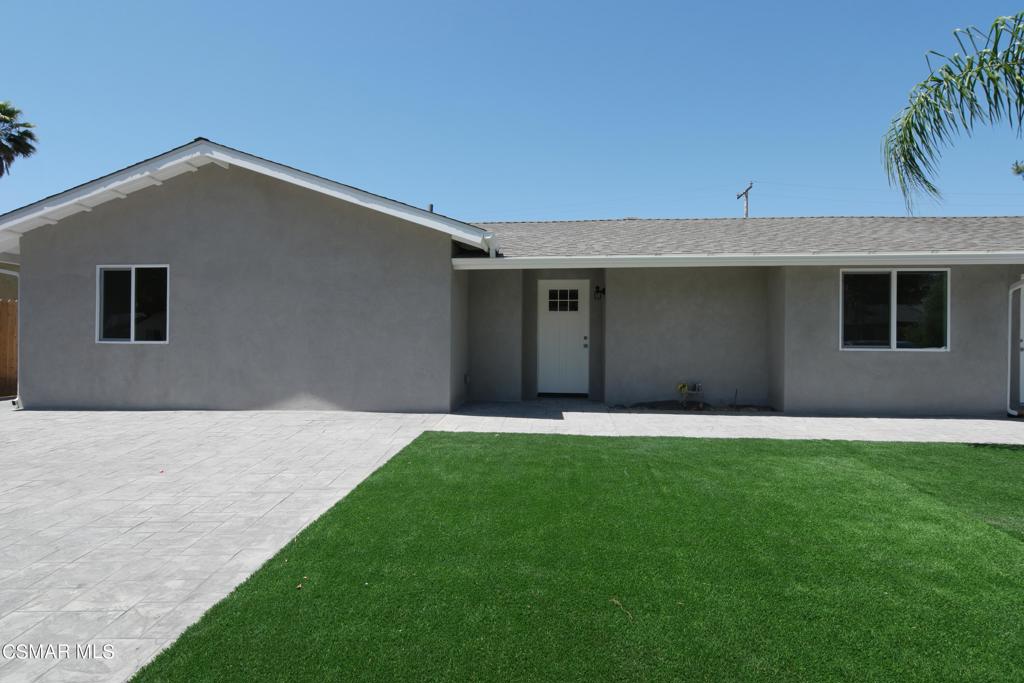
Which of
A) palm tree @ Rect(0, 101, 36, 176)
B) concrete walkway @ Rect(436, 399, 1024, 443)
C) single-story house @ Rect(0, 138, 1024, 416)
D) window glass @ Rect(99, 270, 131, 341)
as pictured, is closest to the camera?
concrete walkway @ Rect(436, 399, 1024, 443)

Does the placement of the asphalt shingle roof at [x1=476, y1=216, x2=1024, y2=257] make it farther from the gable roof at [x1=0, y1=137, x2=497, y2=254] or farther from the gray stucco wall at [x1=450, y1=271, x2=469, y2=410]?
the gable roof at [x1=0, y1=137, x2=497, y2=254]

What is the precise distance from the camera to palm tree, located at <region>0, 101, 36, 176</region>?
20.1 meters

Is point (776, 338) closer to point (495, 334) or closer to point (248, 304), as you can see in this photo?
point (495, 334)

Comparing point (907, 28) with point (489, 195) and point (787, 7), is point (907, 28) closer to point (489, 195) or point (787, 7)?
point (787, 7)

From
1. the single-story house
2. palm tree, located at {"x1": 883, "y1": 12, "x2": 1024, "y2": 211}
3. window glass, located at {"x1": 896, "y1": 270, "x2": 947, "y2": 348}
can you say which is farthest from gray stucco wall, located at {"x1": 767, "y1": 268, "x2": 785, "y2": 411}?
palm tree, located at {"x1": 883, "y1": 12, "x2": 1024, "y2": 211}

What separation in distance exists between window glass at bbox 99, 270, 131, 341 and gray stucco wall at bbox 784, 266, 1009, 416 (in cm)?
1176

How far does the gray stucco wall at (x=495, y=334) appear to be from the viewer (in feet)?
36.9

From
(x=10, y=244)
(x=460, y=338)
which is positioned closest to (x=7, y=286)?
(x=10, y=244)

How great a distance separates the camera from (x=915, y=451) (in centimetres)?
680

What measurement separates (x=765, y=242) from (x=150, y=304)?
11.2 m

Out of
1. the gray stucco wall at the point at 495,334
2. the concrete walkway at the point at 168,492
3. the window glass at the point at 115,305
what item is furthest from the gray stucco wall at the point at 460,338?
the window glass at the point at 115,305

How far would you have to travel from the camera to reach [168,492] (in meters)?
5.14

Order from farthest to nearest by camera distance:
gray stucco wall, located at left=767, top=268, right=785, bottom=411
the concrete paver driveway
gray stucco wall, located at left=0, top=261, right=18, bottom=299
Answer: gray stucco wall, located at left=0, top=261, right=18, bottom=299 < gray stucco wall, located at left=767, top=268, right=785, bottom=411 < the concrete paver driveway

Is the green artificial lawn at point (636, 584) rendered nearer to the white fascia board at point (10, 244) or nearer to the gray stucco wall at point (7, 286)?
the white fascia board at point (10, 244)
